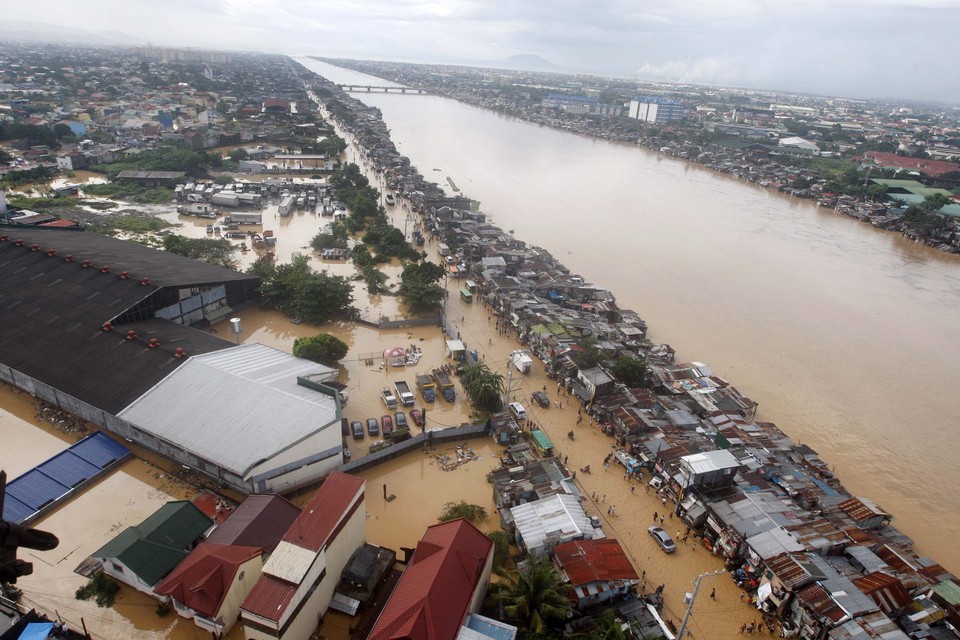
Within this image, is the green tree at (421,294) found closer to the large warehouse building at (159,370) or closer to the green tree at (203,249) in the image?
the large warehouse building at (159,370)

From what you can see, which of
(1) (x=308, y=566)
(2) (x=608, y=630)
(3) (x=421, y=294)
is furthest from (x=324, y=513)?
(3) (x=421, y=294)

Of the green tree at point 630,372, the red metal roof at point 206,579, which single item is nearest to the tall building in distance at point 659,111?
the green tree at point 630,372

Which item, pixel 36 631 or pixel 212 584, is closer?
pixel 36 631

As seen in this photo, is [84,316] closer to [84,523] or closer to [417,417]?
[84,523]

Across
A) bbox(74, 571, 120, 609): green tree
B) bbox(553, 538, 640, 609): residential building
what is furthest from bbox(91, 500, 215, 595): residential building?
bbox(553, 538, 640, 609): residential building

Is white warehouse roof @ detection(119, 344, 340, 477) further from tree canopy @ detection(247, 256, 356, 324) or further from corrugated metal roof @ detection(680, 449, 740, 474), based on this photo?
corrugated metal roof @ detection(680, 449, 740, 474)

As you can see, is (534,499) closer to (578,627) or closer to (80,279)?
(578,627)
